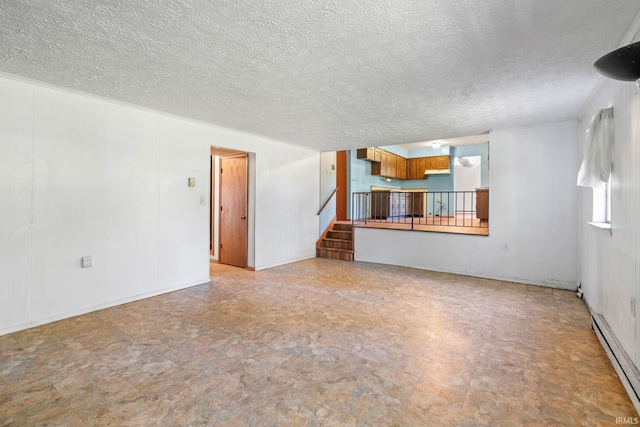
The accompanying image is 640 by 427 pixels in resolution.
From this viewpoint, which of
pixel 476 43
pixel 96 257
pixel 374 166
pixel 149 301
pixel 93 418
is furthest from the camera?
pixel 374 166

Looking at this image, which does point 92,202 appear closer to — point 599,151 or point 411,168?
point 599,151

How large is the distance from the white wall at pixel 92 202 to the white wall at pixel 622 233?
455 centimetres

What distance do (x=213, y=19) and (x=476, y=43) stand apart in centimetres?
184

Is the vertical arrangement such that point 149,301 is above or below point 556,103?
below

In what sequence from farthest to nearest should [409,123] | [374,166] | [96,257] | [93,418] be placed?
[374,166] < [409,123] < [96,257] < [93,418]

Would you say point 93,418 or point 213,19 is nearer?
point 93,418

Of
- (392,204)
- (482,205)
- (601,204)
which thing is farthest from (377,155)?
(601,204)

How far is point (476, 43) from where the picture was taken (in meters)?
2.21

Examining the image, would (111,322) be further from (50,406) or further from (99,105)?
(99,105)

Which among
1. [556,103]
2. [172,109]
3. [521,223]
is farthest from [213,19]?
[521,223]

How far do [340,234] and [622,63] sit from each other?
18.6ft

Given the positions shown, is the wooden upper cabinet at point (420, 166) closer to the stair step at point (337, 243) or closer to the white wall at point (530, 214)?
the stair step at point (337, 243)

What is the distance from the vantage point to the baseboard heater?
178 centimetres

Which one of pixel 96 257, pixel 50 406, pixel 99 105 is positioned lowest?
pixel 50 406
